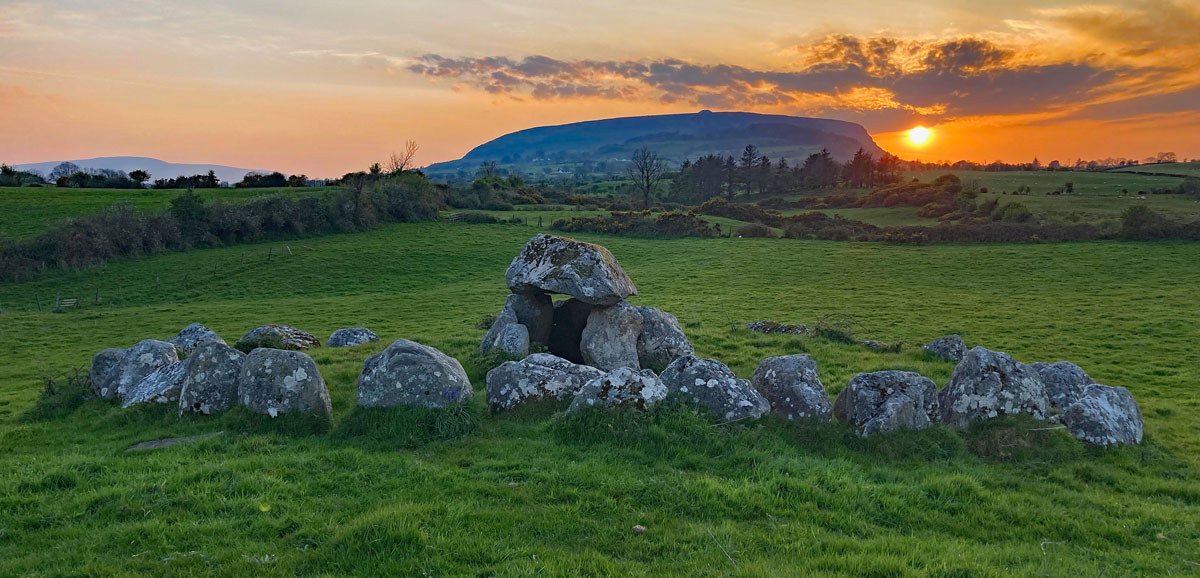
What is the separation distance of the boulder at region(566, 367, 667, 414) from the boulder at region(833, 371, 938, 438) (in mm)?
3138

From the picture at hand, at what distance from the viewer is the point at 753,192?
120m

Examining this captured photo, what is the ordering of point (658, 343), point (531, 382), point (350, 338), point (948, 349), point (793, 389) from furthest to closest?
point (350, 338) < point (948, 349) < point (658, 343) < point (531, 382) < point (793, 389)

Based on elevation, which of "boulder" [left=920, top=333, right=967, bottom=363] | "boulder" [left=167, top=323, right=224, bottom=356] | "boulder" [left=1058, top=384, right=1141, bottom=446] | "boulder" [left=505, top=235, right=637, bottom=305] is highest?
"boulder" [left=505, top=235, right=637, bottom=305]

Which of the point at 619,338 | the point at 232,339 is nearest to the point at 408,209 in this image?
the point at 232,339

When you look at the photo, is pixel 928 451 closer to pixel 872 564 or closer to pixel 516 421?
pixel 872 564

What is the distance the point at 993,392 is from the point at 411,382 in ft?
31.6

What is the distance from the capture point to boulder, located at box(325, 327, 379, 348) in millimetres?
20047

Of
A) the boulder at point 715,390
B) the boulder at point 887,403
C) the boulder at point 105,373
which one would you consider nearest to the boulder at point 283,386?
the boulder at point 105,373

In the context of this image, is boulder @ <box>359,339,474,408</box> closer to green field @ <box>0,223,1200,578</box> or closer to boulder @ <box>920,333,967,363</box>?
green field @ <box>0,223,1200,578</box>

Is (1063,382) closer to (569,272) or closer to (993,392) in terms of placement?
(993,392)

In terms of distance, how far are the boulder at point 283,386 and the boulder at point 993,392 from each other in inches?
412

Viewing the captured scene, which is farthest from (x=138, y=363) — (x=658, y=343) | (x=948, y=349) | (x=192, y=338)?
(x=948, y=349)

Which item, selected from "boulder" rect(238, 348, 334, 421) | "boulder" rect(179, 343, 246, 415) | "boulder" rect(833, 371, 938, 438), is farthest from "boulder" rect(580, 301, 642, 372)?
"boulder" rect(179, 343, 246, 415)

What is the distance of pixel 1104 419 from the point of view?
9883 millimetres
